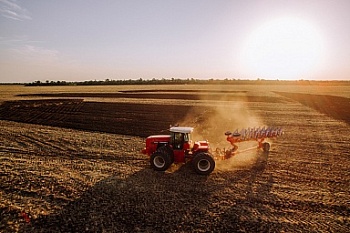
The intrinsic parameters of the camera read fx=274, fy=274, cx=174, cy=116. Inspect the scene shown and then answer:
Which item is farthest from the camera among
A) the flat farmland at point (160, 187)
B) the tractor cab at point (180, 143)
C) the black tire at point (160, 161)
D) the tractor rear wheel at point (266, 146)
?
the tractor rear wheel at point (266, 146)

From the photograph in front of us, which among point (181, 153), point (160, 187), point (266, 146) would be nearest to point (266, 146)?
point (266, 146)

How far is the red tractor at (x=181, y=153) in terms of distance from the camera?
36.1 ft

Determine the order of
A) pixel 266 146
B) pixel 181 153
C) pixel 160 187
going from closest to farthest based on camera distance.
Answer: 1. pixel 160 187
2. pixel 181 153
3. pixel 266 146

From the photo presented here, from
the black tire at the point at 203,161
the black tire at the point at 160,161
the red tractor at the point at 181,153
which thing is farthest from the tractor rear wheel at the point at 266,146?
the black tire at the point at 160,161

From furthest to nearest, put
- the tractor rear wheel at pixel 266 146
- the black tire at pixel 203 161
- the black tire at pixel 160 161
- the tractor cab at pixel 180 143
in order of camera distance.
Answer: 1. the tractor rear wheel at pixel 266 146
2. the tractor cab at pixel 180 143
3. the black tire at pixel 160 161
4. the black tire at pixel 203 161

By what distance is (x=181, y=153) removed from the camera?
11.4 meters

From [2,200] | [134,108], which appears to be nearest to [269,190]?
[2,200]

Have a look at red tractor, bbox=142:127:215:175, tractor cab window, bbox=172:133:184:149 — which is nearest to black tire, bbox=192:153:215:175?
red tractor, bbox=142:127:215:175

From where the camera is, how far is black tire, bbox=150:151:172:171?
1115 cm

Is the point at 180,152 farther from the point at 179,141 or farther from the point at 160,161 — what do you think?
the point at 160,161

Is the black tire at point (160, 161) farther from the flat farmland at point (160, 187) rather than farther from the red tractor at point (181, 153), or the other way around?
the flat farmland at point (160, 187)

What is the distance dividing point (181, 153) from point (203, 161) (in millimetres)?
977

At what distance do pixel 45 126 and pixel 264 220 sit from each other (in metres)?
18.9

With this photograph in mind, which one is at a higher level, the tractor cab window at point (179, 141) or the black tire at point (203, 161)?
the tractor cab window at point (179, 141)
